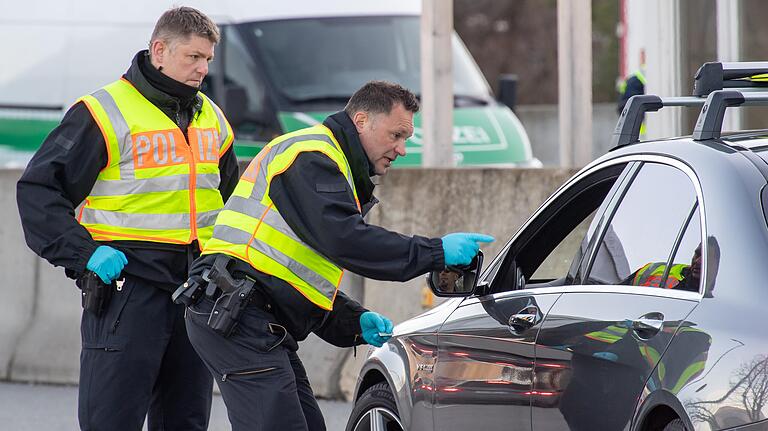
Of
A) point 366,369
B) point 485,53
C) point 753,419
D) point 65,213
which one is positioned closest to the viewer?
point 753,419

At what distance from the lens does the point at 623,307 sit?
12.6 feet

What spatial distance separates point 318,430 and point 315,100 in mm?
7629

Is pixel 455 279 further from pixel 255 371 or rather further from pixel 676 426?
pixel 676 426

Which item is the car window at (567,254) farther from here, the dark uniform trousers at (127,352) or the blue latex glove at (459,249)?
the dark uniform trousers at (127,352)

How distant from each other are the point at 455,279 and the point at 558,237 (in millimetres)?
371

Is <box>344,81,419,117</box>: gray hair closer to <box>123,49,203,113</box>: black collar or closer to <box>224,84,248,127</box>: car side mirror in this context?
<box>123,49,203,113</box>: black collar

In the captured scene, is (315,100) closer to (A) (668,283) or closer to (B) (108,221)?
(B) (108,221)

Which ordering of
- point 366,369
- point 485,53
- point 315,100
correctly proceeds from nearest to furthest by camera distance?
point 366,369 → point 315,100 → point 485,53

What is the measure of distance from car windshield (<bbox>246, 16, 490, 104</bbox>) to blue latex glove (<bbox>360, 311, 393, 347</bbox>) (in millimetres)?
7511

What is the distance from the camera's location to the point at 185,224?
5.50 meters

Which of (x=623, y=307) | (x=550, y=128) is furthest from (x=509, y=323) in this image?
(x=550, y=128)

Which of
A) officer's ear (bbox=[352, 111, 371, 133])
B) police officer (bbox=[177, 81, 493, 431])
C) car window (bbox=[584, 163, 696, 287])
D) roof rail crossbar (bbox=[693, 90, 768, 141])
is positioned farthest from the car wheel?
roof rail crossbar (bbox=[693, 90, 768, 141])

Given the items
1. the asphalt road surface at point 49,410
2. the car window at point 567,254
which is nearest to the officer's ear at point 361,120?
the car window at point 567,254

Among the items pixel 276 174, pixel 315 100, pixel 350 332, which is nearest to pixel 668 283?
pixel 276 174
